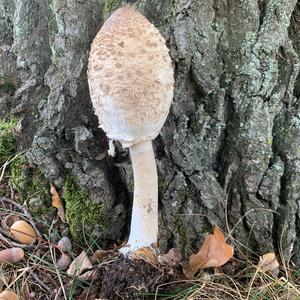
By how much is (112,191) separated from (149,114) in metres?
0.70

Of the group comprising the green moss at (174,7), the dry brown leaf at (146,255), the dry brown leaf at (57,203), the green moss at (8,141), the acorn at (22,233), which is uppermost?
the green moss at (174,7)

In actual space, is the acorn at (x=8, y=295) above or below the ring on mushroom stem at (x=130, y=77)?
below

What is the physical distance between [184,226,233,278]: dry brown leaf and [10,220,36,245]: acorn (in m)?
0.87

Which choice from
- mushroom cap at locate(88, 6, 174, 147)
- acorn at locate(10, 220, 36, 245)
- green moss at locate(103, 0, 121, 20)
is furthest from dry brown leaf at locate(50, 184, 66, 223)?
green moss at locate(103, 0, 121, 20)

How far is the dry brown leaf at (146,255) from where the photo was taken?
8.20 feet

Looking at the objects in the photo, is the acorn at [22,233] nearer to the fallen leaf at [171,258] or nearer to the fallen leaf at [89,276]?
the fallen leaf at [89,276]

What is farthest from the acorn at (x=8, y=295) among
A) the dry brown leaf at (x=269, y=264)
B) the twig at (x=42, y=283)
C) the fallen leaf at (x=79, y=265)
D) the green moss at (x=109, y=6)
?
the green moss at (x=109, y=6)

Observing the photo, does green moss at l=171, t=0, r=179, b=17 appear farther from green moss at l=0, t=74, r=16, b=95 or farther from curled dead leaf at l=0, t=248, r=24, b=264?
curled dead leaf at l=0, t=248, r=24, b=264

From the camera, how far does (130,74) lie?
210 centimetres

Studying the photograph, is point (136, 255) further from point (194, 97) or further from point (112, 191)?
point (194, 97)

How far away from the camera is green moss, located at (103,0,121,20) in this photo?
8.99 ft

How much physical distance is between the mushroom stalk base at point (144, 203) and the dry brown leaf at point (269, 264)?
590 millimetres

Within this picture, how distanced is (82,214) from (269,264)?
1041 millimetres

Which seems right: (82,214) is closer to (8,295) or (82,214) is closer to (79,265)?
(79,265)
